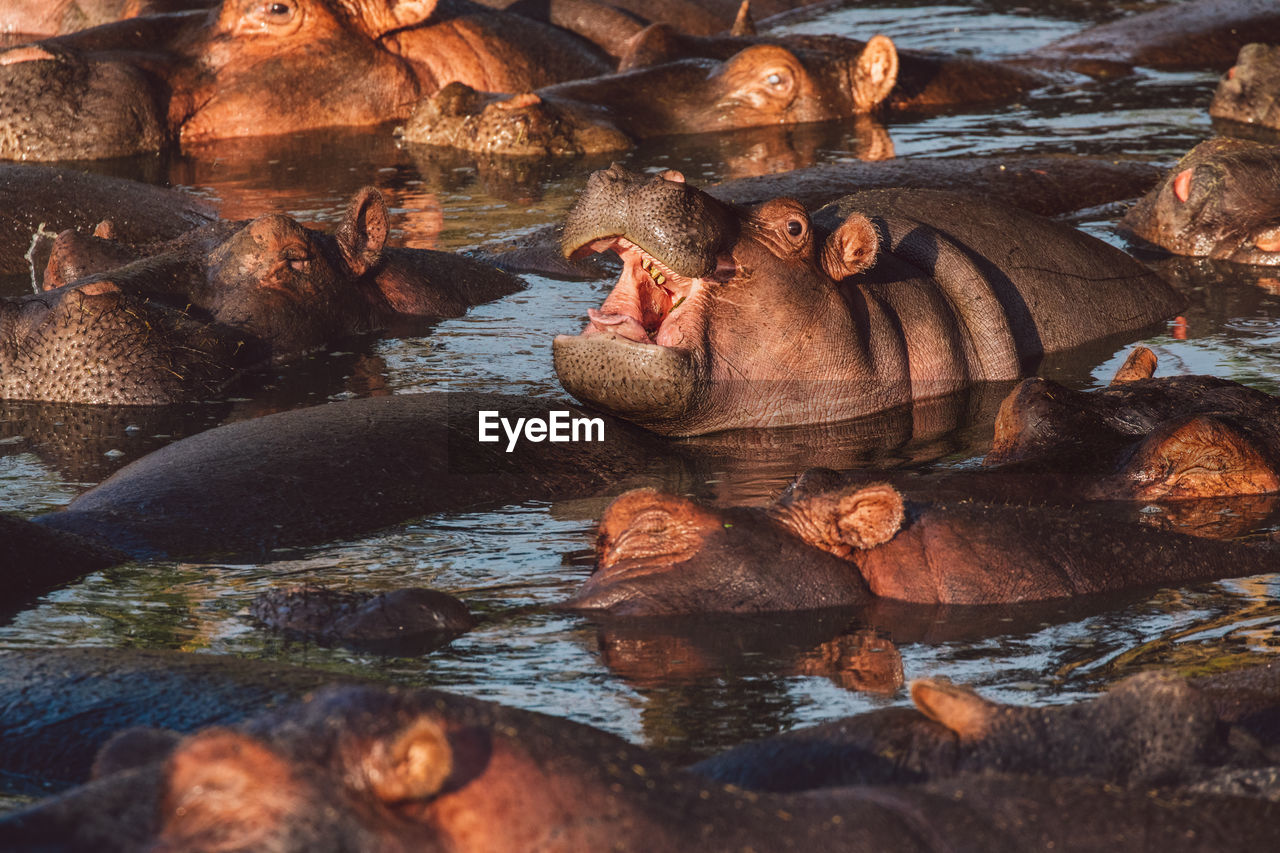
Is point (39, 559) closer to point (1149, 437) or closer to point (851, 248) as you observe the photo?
point (851, 248)

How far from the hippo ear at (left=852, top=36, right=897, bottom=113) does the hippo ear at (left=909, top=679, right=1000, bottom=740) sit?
1124 centimetres

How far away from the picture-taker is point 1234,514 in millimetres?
5734

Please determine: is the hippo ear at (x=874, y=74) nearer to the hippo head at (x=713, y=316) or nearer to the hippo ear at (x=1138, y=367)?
the hippo head at (x=713, y=316)

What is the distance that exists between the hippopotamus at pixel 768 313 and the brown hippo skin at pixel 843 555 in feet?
6.46

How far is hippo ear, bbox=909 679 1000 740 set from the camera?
3252 mm

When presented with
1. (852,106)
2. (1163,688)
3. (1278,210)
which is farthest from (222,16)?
(1163,688)

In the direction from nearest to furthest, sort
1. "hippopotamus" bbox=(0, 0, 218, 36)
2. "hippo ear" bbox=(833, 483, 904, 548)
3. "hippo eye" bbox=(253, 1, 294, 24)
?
1. "hippo ear" bbox=(833, 483, 904, 548)
2. "hippo eye" bbox=(253, 1, 294, 24)
3. "hippopotamus" bbox=(0, 0, 218, 36)

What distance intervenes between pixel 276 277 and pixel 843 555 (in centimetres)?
413

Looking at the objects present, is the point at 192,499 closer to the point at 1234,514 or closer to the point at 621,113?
the point at 1234,514

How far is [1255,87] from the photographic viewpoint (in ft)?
43.5

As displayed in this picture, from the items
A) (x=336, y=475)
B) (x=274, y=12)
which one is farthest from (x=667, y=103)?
(x=336, y=475)

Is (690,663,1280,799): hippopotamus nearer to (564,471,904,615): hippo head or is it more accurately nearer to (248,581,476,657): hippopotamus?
(564,471,904,615): hippo head

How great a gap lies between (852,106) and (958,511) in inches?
386

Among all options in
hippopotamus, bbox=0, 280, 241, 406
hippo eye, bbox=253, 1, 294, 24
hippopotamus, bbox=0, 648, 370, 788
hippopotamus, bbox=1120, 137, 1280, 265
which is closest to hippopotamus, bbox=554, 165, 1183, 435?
hippopotamus, bbox=0, 280, 241, 406
